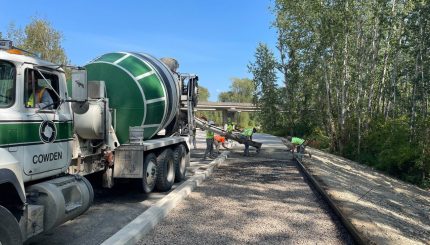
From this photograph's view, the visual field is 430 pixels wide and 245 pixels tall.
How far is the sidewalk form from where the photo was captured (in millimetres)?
7051

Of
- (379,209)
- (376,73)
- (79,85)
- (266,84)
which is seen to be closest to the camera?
(79,85)

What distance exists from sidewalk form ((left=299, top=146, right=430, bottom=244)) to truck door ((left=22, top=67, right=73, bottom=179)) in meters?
4.57

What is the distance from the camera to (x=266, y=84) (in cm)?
4584

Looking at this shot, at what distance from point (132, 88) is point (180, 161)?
3277 millimetres

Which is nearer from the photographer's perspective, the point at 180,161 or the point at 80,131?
the point at 80,131

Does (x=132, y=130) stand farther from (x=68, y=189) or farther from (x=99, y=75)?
(x=68, y=189)

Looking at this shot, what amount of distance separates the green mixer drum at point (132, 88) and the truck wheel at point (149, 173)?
66cm

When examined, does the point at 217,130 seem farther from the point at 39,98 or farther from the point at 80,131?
the point at 39,98

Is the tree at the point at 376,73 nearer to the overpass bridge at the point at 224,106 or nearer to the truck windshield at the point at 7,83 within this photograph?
the truck windshield at the point at 7,83

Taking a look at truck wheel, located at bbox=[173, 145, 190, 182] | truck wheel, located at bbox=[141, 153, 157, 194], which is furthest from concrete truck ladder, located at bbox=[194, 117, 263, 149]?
truck wheel, located at bbox=[141, 153, 157, 194]

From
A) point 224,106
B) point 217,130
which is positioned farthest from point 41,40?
point 224,106

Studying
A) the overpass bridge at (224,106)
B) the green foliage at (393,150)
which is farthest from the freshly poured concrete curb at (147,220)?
the overpass bridge at (224,106)

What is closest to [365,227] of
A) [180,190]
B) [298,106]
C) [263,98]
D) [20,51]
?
[180,190]

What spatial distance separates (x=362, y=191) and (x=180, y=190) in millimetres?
5393
